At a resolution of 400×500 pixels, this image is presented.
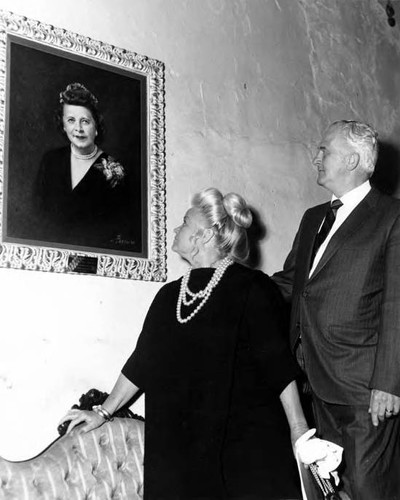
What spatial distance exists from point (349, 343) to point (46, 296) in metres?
1.27

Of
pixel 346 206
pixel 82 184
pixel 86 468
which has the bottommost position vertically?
pixel 86 468

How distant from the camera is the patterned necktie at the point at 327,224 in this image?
118 inches

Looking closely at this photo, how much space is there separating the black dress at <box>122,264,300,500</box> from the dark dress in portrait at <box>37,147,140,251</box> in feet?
2.06

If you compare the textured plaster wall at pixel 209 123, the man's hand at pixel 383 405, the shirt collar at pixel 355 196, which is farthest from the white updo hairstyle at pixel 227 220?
the man's hand at pixel 383 405

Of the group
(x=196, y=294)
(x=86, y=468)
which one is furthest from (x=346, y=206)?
(x=86, y=468)

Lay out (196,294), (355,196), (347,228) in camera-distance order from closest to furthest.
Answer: (196,294) → (347,228) → (355,196)

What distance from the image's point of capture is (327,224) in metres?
3.03

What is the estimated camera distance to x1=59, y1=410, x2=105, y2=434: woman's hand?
2734 mm

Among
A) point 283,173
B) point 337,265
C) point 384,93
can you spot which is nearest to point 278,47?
point 283,173

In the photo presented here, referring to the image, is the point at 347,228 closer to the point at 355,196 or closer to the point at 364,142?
the point at 355,196

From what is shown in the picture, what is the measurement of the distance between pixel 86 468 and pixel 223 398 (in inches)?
25.8

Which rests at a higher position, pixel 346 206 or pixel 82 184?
pixel 82 184

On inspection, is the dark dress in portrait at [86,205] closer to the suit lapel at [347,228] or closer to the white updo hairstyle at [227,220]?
the white updo hairstyle at [227,220]

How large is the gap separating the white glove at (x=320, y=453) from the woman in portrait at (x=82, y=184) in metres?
1.34
